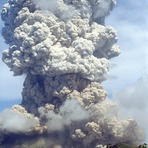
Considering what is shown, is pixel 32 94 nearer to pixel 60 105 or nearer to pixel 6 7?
pixel 60 105

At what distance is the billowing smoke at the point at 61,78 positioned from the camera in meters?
65.5

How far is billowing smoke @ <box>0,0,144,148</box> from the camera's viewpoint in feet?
215

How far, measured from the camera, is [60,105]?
2645 inches

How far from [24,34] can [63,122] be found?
52.0 ft

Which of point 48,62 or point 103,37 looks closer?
point 48,62

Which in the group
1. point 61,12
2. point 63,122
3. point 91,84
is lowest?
point 63,122

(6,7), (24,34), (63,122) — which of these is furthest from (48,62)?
(6,7)

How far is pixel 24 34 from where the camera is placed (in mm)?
66688

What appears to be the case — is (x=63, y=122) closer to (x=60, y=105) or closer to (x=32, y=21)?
(x=60, y=105)

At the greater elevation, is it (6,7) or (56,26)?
(6,7)

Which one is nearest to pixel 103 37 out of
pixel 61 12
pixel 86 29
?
pixel 86 29

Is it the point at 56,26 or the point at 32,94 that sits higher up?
the point at 56,26

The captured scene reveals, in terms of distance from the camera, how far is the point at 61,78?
66.9m

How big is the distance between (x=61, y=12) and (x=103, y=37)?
27.8ft
